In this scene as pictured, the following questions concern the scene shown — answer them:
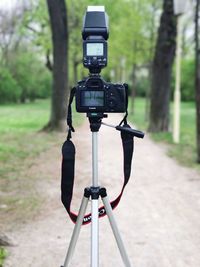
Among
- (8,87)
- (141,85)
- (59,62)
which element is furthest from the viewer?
(141,85)

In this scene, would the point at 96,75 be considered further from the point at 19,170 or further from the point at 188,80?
the point at 188,80

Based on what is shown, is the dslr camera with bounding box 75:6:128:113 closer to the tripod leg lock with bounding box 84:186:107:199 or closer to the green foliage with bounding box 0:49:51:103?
the tripod leg lock with bounding box 84:186:107:199

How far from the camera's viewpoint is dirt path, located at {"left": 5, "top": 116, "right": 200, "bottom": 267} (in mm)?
4180

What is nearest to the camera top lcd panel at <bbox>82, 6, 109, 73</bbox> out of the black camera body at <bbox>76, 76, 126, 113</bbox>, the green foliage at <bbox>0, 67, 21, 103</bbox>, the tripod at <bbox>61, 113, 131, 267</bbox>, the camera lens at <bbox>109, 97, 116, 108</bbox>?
the black camera body at <bbox>76, 76, 126, 113</bbox>

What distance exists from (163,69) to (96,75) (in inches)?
470

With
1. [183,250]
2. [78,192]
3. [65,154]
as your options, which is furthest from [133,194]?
[65,154]

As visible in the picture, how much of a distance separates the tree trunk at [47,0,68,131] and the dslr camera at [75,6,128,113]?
9.99m

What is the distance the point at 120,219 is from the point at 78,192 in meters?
1.41

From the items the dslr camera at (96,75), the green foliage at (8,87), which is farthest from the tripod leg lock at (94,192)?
the green foliage at (8,87)

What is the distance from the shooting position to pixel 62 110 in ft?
47.4

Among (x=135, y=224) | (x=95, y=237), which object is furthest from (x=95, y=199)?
(x=135, y=224)

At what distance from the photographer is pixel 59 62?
1401 cm

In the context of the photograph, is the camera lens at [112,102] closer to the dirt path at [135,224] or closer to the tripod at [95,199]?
the tripod at [95,199]

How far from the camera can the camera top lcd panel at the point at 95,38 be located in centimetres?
296
